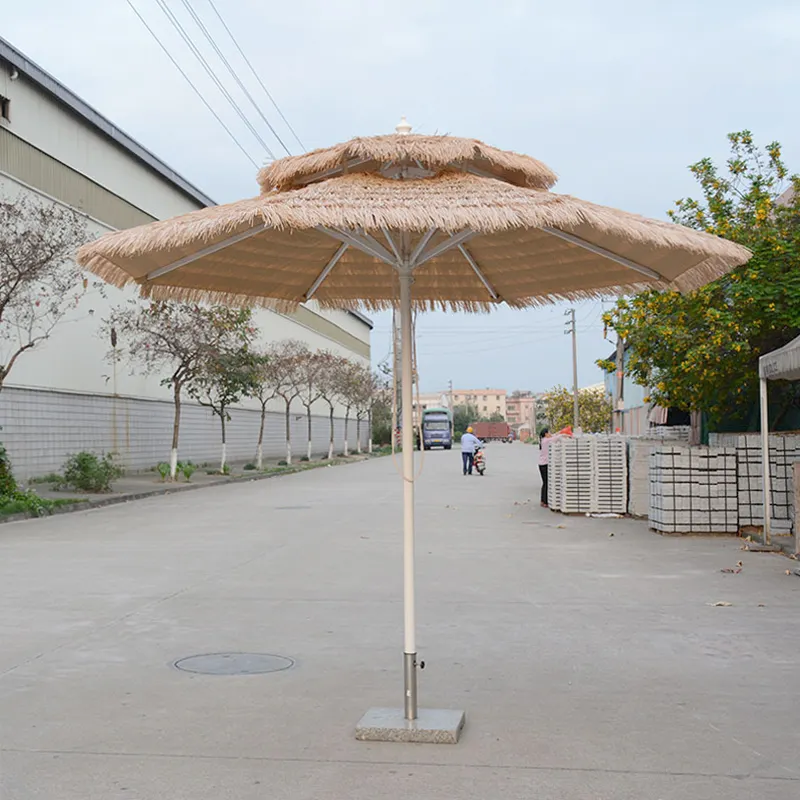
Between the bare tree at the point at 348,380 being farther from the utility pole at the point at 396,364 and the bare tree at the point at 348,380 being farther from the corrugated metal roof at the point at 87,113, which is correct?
the utility pole at the point at 396,364

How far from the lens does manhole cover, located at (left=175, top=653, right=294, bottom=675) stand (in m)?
7.10

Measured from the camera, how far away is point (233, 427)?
51.4m

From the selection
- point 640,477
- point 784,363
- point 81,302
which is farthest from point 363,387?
point 784,363

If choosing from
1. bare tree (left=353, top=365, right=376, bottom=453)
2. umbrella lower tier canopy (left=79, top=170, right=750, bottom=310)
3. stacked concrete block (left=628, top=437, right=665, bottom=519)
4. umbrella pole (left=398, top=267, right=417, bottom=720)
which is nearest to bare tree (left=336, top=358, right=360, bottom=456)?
bare tree (left=353, top=365, right=376, bottom=453)

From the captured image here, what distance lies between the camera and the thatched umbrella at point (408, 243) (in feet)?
17.0

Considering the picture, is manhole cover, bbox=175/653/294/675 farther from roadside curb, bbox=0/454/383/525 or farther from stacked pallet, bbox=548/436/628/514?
roadside curb, bbox=0/454/383/525

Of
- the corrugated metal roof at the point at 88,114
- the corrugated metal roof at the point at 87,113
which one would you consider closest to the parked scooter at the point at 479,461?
the corrugated metal roof at the point at 88,114

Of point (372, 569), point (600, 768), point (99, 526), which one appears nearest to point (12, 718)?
point (600, 768)

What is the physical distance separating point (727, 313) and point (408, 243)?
40.8 feet

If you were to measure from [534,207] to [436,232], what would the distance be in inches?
42.5

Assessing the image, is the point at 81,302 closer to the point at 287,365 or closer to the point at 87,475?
the point at 87,475

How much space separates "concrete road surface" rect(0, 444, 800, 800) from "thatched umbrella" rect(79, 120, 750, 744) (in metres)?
0.85

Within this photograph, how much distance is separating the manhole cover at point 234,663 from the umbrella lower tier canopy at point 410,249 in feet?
8.17

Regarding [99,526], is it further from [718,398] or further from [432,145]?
[432,145]
